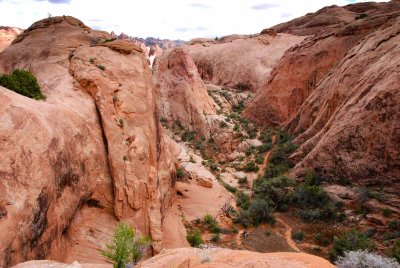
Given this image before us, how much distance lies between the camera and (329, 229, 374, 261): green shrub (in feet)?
45.9

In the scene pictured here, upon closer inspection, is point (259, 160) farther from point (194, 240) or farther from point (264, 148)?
point (194, 240)

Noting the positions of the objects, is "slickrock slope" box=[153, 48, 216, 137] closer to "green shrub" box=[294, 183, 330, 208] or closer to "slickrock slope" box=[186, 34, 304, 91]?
"slickrock slope" box=[186, 34, 304, 91]

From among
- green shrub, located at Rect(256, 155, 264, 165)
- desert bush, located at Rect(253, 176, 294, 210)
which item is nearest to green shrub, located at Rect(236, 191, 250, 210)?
desert bush, located at Rect(253, 176, 294, 210)

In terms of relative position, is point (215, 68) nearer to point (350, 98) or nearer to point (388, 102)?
point (350, 98)

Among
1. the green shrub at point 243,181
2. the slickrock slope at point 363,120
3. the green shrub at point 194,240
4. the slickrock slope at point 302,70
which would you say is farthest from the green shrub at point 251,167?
the green shrub at point 194,240

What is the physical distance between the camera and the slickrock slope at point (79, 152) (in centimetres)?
849

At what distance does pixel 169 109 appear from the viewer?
35781mm

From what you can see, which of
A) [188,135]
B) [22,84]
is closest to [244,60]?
[188,135]

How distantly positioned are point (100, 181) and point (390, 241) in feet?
43.8

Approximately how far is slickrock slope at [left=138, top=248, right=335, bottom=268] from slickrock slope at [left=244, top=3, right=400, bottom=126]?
86.2ft

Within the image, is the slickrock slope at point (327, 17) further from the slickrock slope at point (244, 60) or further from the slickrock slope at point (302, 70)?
the slickrock slope at point (302, 70)

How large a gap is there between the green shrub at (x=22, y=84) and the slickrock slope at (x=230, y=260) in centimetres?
870

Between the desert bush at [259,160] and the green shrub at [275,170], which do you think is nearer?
the green shrub at [275,170]

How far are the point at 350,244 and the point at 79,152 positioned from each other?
11984mm
